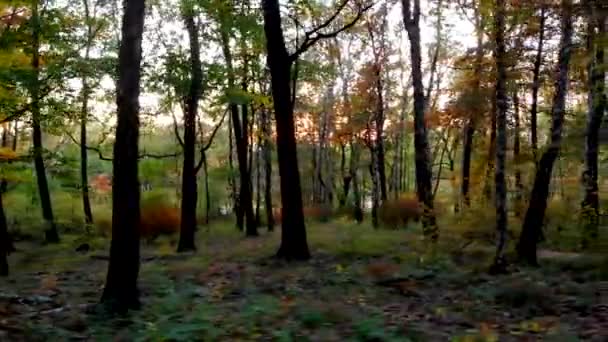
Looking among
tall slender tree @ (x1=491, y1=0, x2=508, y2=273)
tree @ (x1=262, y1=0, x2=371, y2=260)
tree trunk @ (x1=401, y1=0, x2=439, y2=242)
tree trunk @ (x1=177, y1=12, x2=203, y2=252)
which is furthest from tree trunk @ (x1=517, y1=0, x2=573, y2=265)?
tree trunk @ (x1=177, y1=12, x2=203, y2=252)

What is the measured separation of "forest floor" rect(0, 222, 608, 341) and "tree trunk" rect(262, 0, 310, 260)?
2.22 ft

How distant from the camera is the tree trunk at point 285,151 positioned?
535 inches

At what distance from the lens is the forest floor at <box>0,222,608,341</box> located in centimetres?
676

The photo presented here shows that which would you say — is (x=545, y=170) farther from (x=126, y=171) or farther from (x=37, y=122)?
(x=37, y=122)

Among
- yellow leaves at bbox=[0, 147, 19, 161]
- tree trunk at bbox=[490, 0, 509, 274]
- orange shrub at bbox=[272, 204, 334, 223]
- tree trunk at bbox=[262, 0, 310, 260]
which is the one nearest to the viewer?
tree trunk at bbox=[490, 0, 509, 274]

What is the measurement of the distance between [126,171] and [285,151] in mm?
5796

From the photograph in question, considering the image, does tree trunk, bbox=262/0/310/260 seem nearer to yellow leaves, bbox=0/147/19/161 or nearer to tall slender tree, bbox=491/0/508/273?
tall slender tree, bbox=491/0/508/273

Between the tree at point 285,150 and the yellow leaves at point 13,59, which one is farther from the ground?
the yellow leaves at point 13,59

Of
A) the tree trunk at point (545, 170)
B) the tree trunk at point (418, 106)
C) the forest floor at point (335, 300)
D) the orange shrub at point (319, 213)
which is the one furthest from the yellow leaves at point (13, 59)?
the orange shrub at point (319, 213)

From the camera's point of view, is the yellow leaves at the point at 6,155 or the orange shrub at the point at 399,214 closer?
the yellow leaves at the point at 6,155

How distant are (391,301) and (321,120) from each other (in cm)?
3398

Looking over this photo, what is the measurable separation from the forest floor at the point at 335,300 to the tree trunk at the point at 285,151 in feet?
2.22

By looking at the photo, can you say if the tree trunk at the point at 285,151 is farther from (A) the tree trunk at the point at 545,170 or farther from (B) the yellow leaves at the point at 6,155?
(B) the yellow leaves at the point at 6,155

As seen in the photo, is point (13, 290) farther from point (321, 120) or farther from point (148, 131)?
point (321, 120)
